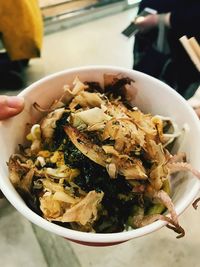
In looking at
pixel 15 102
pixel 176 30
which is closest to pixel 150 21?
pixel 176 30

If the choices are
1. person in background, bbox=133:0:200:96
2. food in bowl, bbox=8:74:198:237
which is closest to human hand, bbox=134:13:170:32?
person in background, bbox=133:0:200:96

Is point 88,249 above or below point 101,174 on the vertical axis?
below

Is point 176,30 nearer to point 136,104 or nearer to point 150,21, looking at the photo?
point 150,21

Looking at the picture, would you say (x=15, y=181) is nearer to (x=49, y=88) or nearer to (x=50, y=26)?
(x=49, y=88)

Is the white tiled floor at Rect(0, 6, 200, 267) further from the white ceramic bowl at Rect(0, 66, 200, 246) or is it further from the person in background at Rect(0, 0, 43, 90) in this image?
the person in background at Rect(0, 0, 43, 90)

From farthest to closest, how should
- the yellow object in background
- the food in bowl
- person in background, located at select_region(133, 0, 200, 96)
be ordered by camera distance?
the yellow object in background < person in background, located at select_region(133, 0, 200, 96) < the food in bowl

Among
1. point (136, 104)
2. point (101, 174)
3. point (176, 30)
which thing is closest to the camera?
point (101, 174)

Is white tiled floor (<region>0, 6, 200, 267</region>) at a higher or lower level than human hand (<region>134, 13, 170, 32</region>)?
lower

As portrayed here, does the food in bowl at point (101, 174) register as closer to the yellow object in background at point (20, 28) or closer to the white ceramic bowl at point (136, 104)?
the white ceramic bowl at point (136, 104)

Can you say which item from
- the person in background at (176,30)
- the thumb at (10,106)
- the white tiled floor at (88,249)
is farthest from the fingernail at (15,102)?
the person in background at (176,30)
